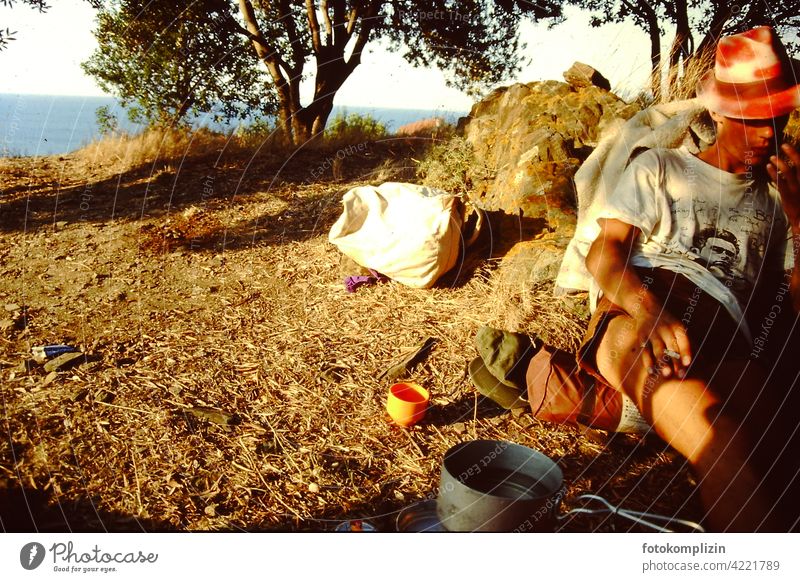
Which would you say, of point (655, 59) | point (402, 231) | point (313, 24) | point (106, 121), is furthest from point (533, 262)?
point (106, 121)

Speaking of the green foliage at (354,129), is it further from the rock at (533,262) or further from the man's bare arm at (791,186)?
the man's bare arm at (791,186)

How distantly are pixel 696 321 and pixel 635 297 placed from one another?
242mm

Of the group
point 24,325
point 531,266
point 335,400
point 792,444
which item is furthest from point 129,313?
point 792,444

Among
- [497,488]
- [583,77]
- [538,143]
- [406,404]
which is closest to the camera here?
[497,488]

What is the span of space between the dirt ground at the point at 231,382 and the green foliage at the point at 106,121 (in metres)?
1.75

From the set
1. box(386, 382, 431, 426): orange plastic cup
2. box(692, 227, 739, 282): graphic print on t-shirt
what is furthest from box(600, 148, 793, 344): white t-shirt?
box(386, 382, 431, 426): orange plastic cup

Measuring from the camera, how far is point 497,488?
1775 mm

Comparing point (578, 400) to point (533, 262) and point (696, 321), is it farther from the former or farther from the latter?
point (533, 262)

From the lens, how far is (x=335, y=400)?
8.30 ft

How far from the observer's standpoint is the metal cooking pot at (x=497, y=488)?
1.52 m

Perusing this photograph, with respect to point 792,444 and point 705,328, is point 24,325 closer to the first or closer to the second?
point 705,328

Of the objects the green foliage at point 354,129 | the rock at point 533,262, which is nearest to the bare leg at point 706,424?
the rock at point 533,262

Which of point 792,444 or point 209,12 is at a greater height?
point 209,12
